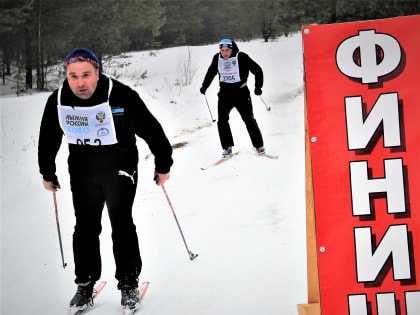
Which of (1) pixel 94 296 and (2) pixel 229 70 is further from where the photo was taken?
(2) pixel 229 70

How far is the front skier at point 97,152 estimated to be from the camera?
7.07 feet

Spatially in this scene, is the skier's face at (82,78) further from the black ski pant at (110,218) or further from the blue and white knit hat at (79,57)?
the black ski pant at (110,218)

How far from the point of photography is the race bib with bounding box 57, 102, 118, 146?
2.15m

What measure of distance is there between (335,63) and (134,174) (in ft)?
3.91

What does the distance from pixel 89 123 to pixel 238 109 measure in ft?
9.48

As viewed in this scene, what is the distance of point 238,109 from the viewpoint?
4863 mm

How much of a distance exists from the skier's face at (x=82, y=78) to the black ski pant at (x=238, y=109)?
2.83 m

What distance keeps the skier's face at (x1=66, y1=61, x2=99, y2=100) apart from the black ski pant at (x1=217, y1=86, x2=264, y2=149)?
283 cm

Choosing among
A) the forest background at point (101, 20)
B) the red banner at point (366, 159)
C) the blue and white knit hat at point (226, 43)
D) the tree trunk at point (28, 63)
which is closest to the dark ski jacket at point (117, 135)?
the red banner at point (366, 159)

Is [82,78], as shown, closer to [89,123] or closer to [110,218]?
[89,123]

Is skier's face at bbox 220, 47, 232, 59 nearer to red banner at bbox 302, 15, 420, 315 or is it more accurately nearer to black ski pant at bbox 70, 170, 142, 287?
black ski pant at bbox 70, 170, 142, 287

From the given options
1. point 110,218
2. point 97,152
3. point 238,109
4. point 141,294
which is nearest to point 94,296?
point 141,294

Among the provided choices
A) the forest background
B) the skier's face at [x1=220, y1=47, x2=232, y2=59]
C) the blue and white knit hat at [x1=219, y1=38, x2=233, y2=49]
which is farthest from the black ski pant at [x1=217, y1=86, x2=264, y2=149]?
the forest background

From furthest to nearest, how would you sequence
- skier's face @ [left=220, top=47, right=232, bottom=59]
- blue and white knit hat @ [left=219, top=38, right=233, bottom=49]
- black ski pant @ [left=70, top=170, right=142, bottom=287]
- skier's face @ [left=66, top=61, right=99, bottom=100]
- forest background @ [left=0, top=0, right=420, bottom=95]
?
1. forest background @ [left=0, top=0, right=420, bottom=95]
2. skier's face @ [left=220, top=47, right=232, bottom=59]
3. blue and white knit hat @ [left=219, top=38, right=233, bottom=49]
4. black ski pant @ [left=70, top=170, right=142, bottom=287]
5. skier's face @ [left=66, top=61, right=99, bottom=100]
